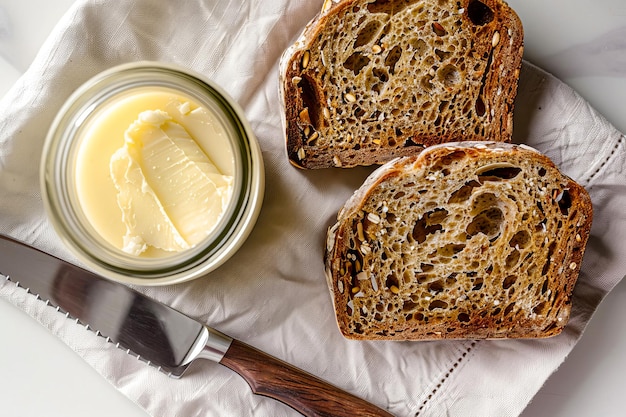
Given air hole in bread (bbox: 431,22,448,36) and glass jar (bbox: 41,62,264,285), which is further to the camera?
air hole in bread (bbox: 431,22,448,36)

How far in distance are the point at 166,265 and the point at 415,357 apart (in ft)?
2.08

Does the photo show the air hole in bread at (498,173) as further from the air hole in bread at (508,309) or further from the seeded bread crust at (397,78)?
the air hole in bread at (508,309)

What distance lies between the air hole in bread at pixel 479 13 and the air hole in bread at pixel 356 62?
24 cm

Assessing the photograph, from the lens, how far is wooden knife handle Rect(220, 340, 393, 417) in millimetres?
1422

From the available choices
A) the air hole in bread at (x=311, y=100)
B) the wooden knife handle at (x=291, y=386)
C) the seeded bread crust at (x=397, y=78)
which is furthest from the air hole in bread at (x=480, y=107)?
the wooden knife handle at (x=291, y=386)

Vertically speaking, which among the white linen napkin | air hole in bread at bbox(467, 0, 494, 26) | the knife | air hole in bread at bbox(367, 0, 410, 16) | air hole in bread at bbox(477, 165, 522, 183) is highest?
air hole in bread at bbox(467, 0, 494, 26)

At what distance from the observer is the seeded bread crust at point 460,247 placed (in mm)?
1316

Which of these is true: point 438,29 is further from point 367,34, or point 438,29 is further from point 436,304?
point 436,304

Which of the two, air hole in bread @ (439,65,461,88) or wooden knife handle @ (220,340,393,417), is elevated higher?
air hole in bread @ (439,65,461,88)

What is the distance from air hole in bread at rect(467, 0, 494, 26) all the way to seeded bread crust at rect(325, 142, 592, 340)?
0.91 feet

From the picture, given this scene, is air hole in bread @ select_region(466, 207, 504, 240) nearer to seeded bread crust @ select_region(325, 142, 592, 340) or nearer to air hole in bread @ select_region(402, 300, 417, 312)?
seeded bread crust @ select_region(325, 142, 592, 340)

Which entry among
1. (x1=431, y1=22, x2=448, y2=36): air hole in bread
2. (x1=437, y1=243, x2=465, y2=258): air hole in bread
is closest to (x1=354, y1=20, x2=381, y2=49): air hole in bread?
(x1=431, y1=22, x2=448, y2=36): air hole in bread

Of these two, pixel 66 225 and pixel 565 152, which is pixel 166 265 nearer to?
pixel 66 225

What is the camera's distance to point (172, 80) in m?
1.26
